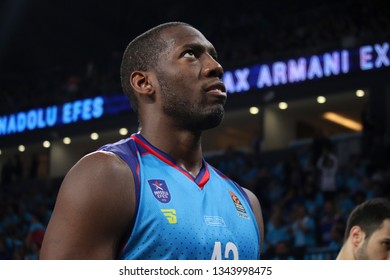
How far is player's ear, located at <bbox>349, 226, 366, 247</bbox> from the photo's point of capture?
369 centimetres

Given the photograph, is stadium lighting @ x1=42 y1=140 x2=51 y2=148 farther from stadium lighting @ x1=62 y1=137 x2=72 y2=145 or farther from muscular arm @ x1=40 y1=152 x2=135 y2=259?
muscular arm @ x1=40 y1=152 x2=135 y2=259

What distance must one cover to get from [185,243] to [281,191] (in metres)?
10.7

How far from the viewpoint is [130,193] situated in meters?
2.16

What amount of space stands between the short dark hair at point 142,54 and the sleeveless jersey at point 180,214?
227mm

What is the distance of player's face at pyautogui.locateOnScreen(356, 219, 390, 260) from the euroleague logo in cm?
176

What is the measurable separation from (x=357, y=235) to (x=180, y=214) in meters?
1.79

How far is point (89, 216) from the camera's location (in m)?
2.05

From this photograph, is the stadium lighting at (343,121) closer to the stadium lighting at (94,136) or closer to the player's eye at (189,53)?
the stadium lighting at (94,136)

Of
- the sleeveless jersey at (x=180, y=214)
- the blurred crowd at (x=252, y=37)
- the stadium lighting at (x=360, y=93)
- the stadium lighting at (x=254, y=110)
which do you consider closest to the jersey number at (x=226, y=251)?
the sleeveless jersey at (x=180, y=214)

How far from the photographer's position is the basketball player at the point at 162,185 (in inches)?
81.7

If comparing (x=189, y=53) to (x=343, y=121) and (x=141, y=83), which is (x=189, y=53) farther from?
(x=343, y=121)
